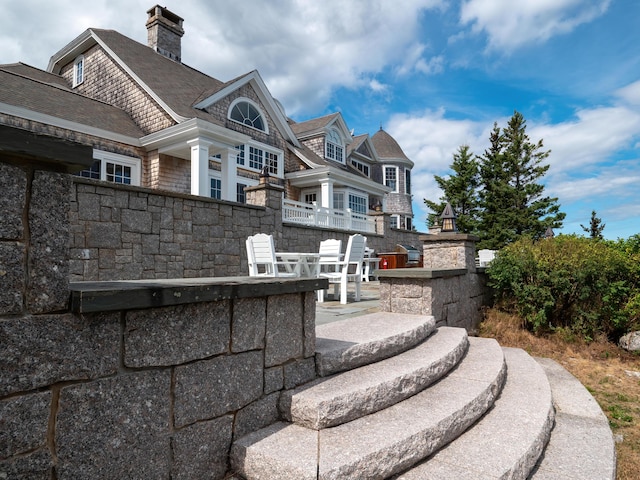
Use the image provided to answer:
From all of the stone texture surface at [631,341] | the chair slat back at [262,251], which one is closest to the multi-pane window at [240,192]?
the chair slat back at [262,251]

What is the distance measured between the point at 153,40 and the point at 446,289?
17936 mm

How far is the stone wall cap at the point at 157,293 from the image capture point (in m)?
1.55

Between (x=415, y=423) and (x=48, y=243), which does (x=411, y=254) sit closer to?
(x=415, y=423)

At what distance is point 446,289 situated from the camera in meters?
4.83

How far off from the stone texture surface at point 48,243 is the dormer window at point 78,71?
1658cm

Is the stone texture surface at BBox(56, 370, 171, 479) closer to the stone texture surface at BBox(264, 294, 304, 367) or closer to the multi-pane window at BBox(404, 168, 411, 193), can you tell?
the stone texture surface at BBox(264, 294, 304, 367)

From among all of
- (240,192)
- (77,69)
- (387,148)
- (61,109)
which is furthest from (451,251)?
(387,148)

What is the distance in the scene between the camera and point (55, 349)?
1.50 meters

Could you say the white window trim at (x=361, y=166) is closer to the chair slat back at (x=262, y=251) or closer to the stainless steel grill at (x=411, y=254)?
the stainless steel grill at (x=411, y=254)

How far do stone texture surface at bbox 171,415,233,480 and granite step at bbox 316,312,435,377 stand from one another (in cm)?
78

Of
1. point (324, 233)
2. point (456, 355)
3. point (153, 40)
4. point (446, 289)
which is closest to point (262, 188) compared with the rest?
point (324, 233)

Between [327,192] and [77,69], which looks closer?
[77,69]

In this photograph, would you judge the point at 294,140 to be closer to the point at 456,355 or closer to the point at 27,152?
the point at 456,355

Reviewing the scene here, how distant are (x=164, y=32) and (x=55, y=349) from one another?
1958 cm
